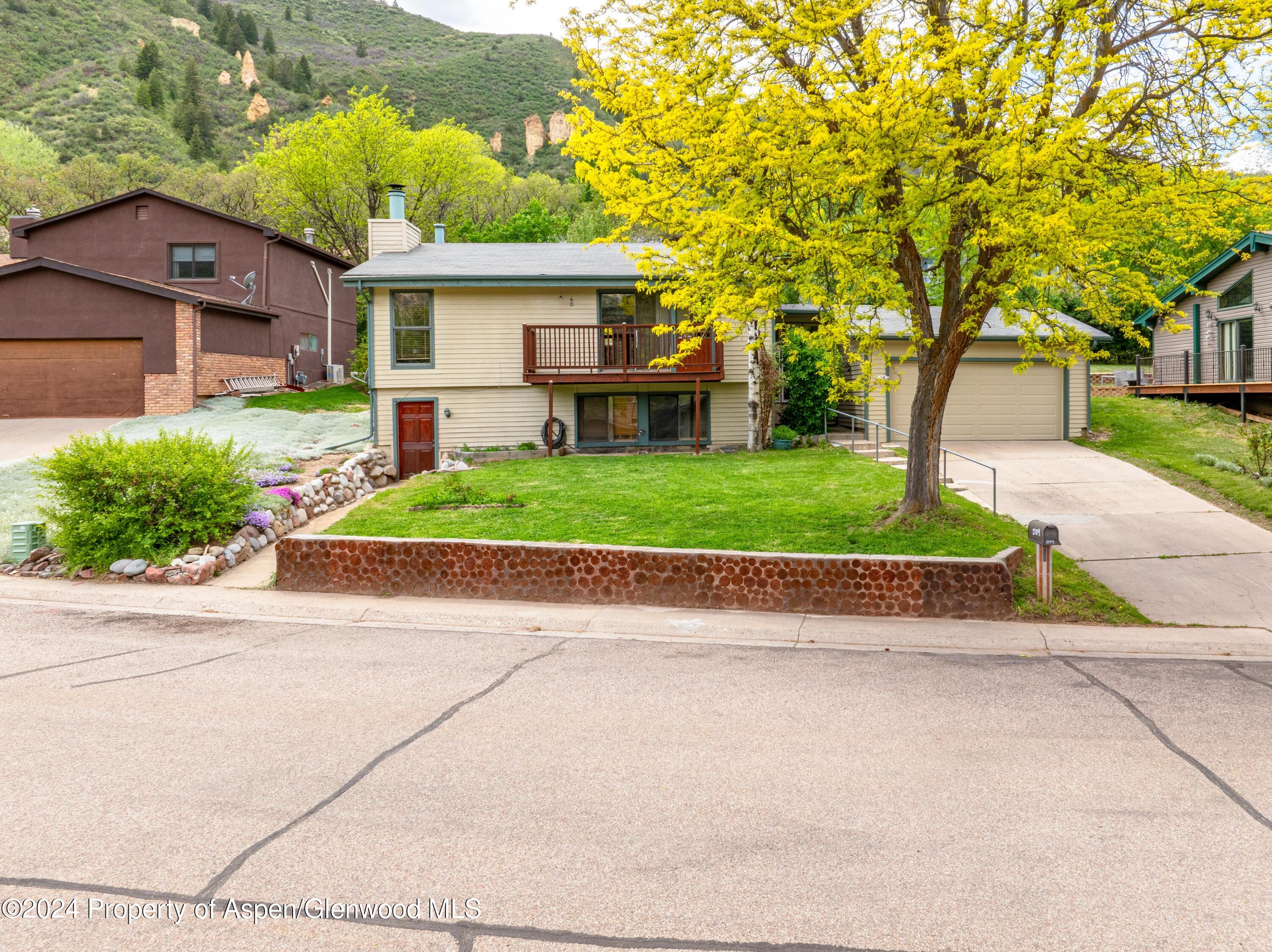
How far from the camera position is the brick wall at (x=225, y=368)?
26.2 metres

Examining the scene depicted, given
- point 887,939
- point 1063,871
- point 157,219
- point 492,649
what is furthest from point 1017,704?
point 157,219

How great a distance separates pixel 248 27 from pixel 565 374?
4590 inches

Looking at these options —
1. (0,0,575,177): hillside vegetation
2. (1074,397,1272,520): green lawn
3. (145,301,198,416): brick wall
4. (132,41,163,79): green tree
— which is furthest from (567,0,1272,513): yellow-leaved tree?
(132,41,163,79): green tree

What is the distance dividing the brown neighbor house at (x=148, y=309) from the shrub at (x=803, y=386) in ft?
57.4

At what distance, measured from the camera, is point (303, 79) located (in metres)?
97.4

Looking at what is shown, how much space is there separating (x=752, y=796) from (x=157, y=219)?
109 ft

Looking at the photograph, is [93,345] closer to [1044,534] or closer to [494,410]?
[494,410]

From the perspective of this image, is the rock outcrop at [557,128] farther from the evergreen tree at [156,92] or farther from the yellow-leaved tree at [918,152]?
the yellow-leaved tree at [918,152]

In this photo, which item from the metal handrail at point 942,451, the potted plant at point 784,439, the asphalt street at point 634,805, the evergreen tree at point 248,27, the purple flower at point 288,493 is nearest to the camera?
the asphalt street at point 634,805

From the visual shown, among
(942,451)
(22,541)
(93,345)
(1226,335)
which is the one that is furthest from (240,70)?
(22,541)

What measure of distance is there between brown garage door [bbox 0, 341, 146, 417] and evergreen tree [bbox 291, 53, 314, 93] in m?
83.0

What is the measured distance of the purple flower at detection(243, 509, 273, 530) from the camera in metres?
12.4

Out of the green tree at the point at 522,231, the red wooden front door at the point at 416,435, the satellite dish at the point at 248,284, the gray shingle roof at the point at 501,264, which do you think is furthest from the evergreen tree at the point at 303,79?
the red wooden front door at the point at 416,435

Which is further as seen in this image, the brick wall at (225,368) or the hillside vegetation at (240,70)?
the hillside vegetation at (240,70)
